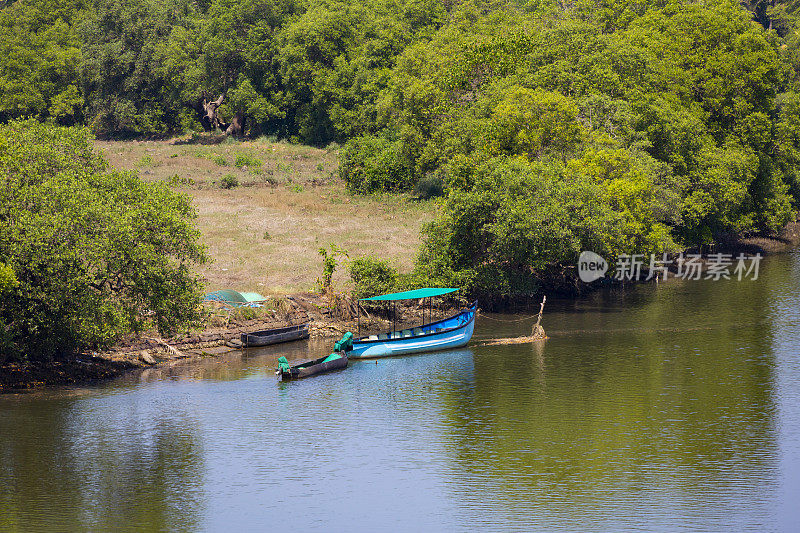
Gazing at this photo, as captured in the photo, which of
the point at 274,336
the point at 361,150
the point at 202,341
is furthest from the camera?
the point at 361,150

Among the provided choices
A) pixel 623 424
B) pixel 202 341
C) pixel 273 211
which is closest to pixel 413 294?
pixel 202 341

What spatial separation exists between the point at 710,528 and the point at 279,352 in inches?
1191

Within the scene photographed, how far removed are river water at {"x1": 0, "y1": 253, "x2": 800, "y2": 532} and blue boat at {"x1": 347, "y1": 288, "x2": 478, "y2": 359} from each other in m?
0.78

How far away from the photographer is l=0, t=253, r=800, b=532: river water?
109 ft

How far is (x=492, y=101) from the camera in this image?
255ft

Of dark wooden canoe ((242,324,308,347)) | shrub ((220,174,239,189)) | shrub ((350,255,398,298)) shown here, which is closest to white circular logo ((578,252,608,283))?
shrub ((350,255,398,298))

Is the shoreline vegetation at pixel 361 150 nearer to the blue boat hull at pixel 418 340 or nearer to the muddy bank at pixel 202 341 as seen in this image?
the muddy bank at pixel 202 341

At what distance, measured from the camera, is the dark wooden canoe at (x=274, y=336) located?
55.7 meters

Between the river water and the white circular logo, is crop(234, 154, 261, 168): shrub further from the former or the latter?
the river water

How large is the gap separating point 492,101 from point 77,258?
4318 cm

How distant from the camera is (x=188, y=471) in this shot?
37219 millimetres

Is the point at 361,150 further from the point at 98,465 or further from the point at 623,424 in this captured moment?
the point at 98,465

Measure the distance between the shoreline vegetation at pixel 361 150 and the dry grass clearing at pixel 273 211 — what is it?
365mm

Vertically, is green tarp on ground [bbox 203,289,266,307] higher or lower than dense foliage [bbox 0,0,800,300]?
lower
